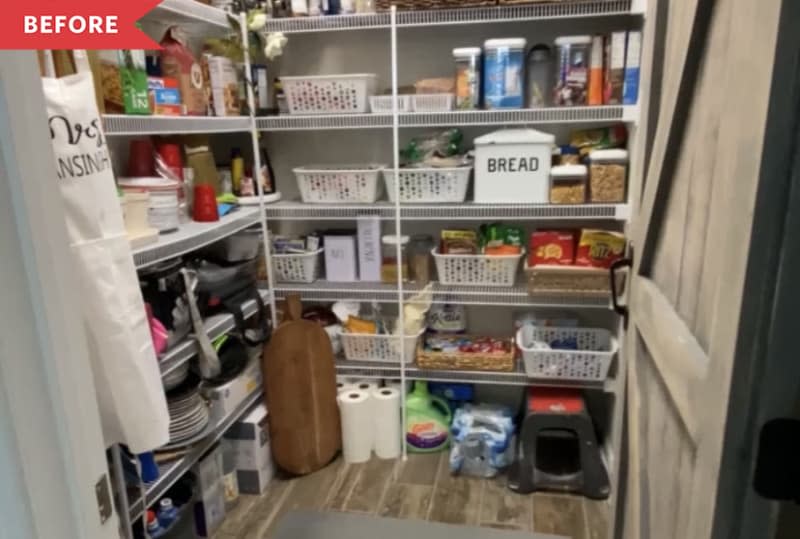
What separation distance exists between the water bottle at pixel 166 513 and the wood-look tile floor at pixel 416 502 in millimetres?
350

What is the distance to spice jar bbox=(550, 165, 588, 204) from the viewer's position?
7.50ft

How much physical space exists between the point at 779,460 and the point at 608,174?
1.77 metres

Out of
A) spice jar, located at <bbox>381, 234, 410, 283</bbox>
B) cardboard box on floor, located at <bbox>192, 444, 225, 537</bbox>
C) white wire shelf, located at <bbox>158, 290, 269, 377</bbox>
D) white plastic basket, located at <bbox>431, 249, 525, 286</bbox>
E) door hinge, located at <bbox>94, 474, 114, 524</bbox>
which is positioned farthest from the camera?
spice jar, located at <bbox>381, 234, 410, 283</bbox>

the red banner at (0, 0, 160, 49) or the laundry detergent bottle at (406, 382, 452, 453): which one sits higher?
the red banner at (0, 0, 160, 49)

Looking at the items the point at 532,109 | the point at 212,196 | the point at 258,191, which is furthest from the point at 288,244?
the point at 532,109

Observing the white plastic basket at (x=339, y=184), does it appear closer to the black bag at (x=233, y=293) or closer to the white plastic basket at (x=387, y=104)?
the white plastic basket at (x=387, y=104)

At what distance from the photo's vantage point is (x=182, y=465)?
189 cm

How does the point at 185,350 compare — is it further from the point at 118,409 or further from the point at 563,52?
the point at 563,52

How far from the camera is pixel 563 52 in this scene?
225cm

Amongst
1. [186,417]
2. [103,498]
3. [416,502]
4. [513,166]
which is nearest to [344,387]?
[416,502]

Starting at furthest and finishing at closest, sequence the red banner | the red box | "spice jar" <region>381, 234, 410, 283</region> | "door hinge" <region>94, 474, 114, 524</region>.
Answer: "spice jar" <region>381, 234, 410, 283</region>
the red box
the red banner
"door hinge" <region>94, 474, 114, 524</region>

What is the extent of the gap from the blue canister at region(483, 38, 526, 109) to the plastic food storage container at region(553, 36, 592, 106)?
138 millimetres

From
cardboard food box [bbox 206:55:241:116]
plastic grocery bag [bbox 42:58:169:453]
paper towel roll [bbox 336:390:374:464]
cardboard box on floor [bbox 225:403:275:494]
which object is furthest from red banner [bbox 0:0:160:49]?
paper towel roll [bbox 336:390:374:464]

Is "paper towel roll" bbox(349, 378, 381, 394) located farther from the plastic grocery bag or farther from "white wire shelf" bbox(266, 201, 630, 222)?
the plastic grocery bag
